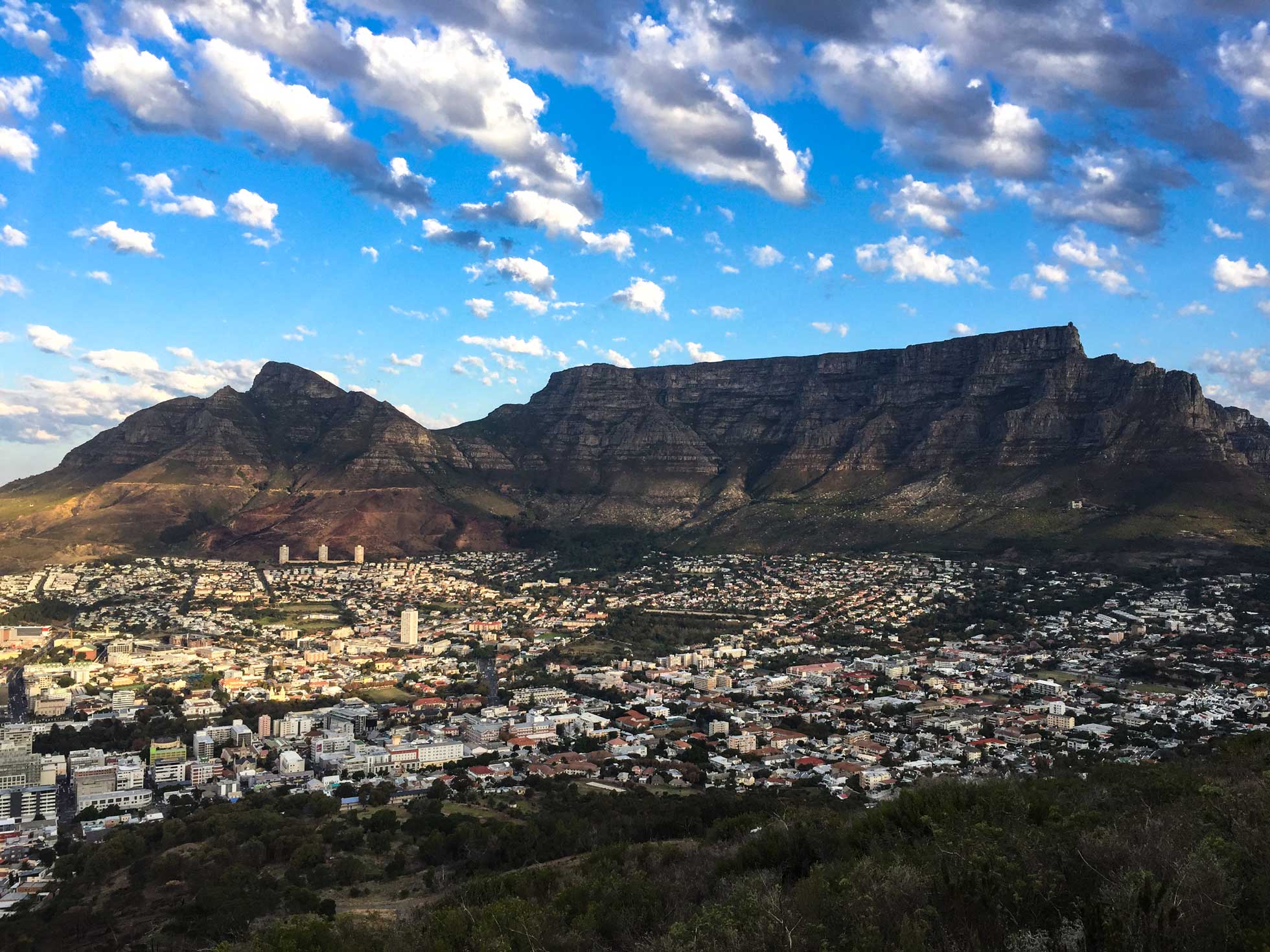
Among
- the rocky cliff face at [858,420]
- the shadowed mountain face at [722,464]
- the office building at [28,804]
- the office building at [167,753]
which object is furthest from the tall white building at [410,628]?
the rocky cliff face at [858,420]

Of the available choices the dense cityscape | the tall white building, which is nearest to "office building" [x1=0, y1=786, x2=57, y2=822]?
the dense cityscape

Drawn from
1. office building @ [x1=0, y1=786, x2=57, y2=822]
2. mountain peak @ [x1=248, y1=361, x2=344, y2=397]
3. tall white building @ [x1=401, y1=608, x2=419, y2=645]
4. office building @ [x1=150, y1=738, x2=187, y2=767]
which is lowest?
office building @ [x1=0, y1=786, x2=57, y2=822]

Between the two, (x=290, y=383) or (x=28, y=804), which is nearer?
(x=28, y=804)

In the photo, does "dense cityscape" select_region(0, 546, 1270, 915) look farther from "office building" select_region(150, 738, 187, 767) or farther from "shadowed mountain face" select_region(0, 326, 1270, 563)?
"shadowed mountain face" select_region(0, 326, 1270, 563)

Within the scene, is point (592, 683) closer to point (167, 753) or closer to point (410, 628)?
point (410, 628)

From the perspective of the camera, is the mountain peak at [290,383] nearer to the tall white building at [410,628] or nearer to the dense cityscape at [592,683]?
the dense cityscape at [592,683]

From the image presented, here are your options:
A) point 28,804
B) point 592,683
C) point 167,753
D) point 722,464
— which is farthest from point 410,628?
point 722,464
